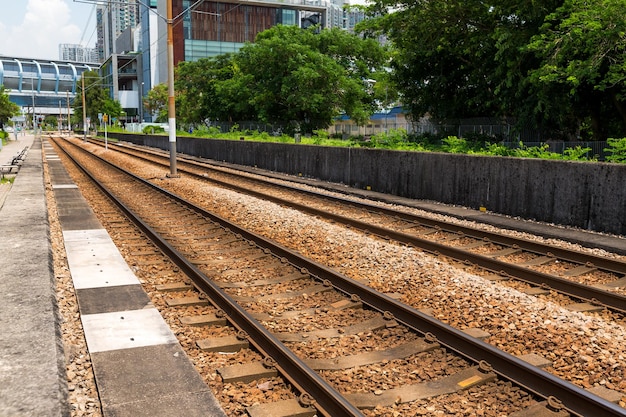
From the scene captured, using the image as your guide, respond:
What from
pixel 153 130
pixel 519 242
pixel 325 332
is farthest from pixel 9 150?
pixel 325 332

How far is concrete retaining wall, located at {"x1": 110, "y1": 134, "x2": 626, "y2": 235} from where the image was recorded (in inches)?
495

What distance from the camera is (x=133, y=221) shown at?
47.3 ft

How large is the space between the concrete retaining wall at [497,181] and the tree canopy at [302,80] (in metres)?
22.3

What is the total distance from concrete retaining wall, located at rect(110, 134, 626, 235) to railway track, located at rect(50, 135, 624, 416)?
6.71 meters

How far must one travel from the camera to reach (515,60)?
23547 millimetres

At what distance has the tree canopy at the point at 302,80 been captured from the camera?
155ft

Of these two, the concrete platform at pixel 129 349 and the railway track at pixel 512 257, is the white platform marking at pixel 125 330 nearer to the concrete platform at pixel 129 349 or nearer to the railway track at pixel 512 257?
the concrete platform at pixel 129 349

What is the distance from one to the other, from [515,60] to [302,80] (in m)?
24.5

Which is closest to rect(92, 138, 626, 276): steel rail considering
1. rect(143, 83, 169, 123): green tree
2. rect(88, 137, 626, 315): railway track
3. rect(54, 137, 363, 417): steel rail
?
rect(88, 137, 626, 315): railway track

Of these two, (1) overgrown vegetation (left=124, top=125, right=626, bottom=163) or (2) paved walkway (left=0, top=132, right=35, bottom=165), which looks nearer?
(1) overgrown vegetation (left=124, top=125, right=626, bottom=163)

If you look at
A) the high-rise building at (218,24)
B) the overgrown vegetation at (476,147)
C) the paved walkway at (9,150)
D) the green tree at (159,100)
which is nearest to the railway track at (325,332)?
the overgrown vegetation at (476,147)

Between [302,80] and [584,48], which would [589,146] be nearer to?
[584,48]

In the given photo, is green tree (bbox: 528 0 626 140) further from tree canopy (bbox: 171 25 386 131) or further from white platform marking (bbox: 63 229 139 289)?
tree canopy (bbox: 171 25 386 131)

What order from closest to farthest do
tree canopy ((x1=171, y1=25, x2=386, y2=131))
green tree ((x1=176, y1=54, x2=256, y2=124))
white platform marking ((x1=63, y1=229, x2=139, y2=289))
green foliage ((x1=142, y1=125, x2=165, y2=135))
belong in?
white platform marking ((x1=63, y1=229, x2=139, y2=289))
tree canopy ((x1=171, y1=25, x2=386, y2=131))
green tree ((x1=176, y1=54, x2=256, y2=124))
green foliage ((x1=142, y1=125, x2=165, y2=135))
